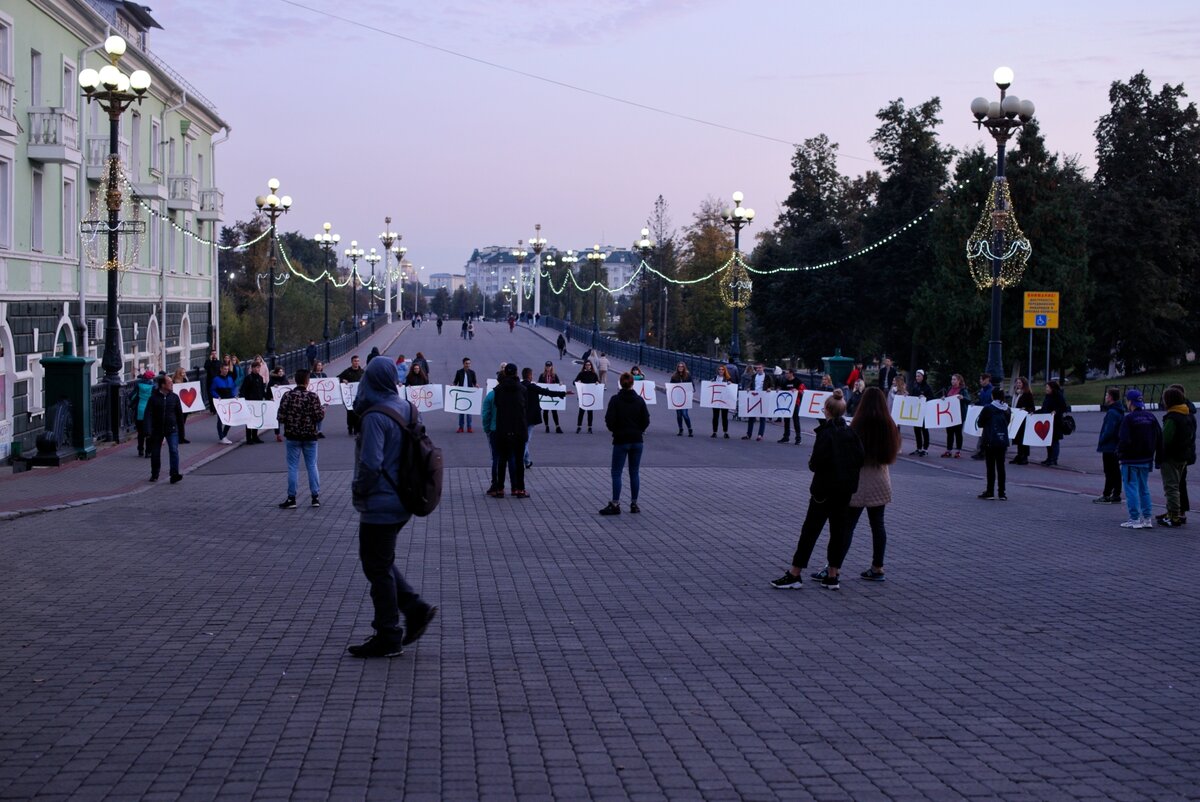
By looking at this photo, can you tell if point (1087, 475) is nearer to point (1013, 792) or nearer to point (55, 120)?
point (1013, 792)

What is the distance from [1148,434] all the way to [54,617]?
38.5 feet

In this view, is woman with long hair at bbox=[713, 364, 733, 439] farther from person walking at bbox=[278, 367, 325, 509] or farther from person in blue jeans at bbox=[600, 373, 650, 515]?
person walking at bbox=[278, 367, 325, 509]

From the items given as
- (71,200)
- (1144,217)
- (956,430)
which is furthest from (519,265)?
(956,430)

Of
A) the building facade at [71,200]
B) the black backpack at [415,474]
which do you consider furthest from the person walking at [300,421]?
the building facade at [71,200]

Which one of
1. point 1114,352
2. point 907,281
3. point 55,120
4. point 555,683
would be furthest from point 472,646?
point 1114,352

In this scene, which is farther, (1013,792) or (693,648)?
(693,648)

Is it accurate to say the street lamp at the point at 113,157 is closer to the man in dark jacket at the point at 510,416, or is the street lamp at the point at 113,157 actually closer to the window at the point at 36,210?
the window at the point at 36,210

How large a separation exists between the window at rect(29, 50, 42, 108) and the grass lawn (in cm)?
3524

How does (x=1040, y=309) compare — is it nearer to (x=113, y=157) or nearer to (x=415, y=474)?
(x=113, y=157)

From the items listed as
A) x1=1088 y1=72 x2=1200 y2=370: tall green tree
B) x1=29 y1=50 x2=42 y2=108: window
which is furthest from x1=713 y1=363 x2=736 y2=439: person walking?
x1=1088 y1=72 x2=1200 y2=370: tall green tree

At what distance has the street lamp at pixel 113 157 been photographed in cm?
2295

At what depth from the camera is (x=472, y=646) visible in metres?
8.62

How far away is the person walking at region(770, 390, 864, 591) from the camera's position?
10586 mm

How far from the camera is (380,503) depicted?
Result: 26.4 feet
